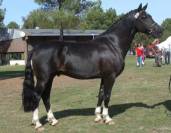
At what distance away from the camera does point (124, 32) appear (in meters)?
10.4

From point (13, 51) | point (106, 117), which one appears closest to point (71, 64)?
point (106, 117)

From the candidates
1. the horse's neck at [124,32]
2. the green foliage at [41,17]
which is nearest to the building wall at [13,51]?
the green foliage at [41,17]

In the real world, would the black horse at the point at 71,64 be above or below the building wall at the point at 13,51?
above

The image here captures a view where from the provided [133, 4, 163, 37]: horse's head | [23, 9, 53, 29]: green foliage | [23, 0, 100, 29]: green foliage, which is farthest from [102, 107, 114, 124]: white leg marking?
[23, 9, 53, 29]: green foliage

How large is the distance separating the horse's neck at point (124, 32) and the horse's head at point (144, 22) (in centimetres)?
17

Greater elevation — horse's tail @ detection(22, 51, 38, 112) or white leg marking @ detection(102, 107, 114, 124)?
horse's tail @ detection(22, 51, 38, 112)

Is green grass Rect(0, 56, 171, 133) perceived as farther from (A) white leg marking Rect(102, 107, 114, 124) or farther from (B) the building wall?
(B) the building wall

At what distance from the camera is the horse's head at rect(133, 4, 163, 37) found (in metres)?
10.3

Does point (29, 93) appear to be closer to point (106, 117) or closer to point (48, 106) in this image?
point (48, 106)

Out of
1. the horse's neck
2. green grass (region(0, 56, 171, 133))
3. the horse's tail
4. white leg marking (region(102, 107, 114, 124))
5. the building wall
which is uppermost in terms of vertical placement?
the horse's neck

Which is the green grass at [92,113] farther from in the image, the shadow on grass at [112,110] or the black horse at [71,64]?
the black horse at [71,64]

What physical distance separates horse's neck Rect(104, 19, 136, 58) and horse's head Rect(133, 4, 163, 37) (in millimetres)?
168

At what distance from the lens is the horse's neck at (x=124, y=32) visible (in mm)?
10344

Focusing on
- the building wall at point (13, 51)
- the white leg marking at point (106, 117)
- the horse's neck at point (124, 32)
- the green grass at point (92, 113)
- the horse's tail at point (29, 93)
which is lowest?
the building wall at point (13, 51)
